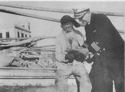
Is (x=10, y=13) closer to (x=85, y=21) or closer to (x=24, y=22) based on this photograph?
(x=24, y=22)

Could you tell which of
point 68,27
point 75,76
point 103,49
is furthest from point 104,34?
point 75,76

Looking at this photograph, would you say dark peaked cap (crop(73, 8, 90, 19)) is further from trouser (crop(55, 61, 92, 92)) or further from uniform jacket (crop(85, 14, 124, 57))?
trouser (crop(55, 61, 92, 92))

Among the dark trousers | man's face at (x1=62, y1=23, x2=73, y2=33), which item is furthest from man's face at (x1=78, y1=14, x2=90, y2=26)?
the dark trousers

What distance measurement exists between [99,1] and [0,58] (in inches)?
49.7

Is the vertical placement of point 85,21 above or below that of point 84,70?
above

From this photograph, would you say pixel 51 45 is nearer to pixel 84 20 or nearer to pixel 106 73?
pixel 84 20

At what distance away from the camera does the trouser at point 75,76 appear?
5.31m

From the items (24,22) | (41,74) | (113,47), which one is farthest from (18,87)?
(113,47)

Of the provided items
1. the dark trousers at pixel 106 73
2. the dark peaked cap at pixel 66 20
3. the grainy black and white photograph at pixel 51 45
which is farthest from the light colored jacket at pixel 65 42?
the dark trousers at pixel 106 73

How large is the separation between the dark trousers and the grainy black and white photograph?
0.04ft

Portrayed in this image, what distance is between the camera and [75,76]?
209 inches

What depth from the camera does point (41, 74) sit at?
5.31 metres

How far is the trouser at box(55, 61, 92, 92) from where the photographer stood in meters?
5.31

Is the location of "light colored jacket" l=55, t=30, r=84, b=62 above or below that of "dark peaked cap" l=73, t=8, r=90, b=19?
below
